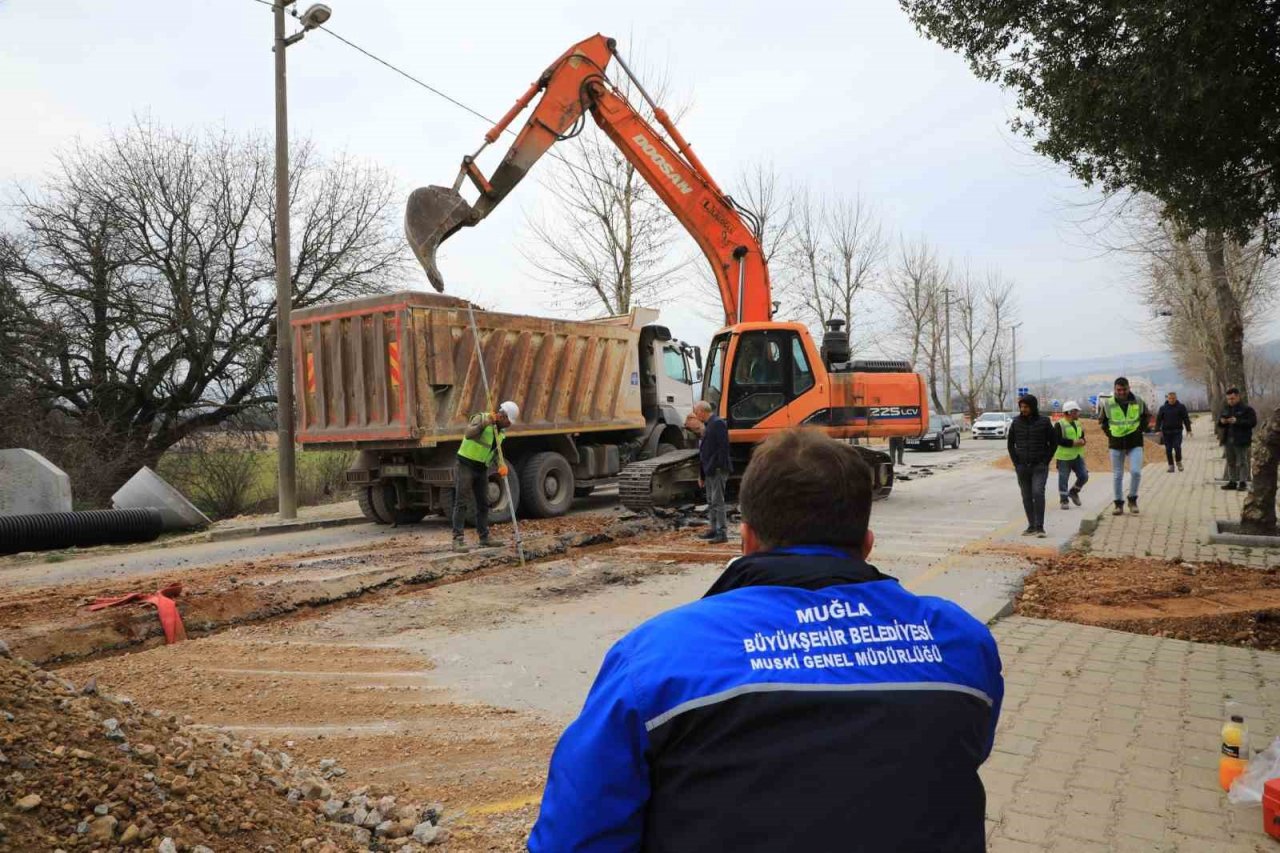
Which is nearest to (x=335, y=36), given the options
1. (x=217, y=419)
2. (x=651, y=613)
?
(x=217, y=419)

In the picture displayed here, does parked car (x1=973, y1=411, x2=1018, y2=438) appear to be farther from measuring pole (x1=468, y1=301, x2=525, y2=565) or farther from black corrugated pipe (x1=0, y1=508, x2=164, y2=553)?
black corrugated pipe (x1=0, y1=508, x2=164, y2=553)

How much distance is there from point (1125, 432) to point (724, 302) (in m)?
6.15

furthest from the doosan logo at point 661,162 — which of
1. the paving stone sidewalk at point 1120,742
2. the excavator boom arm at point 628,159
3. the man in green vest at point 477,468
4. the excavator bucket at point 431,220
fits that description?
the paving stone sidewalk at point 1120,742

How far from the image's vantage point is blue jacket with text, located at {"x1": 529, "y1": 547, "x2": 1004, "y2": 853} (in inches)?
55.9

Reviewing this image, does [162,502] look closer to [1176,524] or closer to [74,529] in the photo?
[74,529]

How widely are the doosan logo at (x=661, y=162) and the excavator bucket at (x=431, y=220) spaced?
10.9 feet

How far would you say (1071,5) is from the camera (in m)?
6.21

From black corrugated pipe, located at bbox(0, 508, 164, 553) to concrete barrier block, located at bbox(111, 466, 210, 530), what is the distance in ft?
2.62

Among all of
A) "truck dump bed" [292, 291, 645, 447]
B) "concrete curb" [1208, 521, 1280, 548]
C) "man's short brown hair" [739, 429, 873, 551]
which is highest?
"truck dump bed" [292, 291, 645, 447]

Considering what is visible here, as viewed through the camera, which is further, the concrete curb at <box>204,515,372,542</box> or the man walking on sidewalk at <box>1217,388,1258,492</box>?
the man walking on sidewalk at <box>1217,388,1258,492</box>

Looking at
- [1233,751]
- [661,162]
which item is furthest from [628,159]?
[1233,751]

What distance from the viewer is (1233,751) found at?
3703 mm

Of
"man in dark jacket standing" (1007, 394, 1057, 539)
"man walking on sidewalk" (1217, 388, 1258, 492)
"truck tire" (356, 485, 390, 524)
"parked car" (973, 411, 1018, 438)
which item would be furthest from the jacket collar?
"parked car" (973, 411, 1018, 438)

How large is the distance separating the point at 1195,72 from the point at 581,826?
599 centimetres
